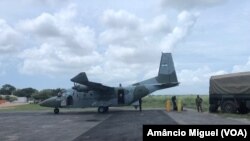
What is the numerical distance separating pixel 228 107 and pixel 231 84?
2176 mm

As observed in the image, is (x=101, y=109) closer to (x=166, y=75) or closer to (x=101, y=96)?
(x=101, y=96)

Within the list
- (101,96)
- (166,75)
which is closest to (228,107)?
(166,75)

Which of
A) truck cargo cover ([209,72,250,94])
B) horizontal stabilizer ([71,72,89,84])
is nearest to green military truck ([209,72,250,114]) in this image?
truck cargo cover ([209,72,250,94])

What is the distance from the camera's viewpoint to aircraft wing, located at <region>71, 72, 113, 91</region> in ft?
121

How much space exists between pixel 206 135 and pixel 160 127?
2.93 feet

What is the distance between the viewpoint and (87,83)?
125ft

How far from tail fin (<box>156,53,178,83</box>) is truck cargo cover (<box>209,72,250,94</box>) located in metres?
4.47

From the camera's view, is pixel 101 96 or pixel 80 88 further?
pixel 101 96

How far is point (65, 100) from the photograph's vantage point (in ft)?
133

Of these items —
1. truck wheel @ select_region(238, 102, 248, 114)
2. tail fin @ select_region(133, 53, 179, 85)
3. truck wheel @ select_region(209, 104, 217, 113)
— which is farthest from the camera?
tail fin @ select_region(133, 53, 179, 85)

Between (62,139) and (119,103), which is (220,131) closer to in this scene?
(62,139)

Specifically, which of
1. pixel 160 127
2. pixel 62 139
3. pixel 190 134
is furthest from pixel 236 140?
pixel 62 139

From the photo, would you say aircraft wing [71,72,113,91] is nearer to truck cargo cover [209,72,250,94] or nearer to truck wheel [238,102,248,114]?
truck cargo cover [209,72,250,94]

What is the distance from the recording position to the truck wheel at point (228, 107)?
117 ft
